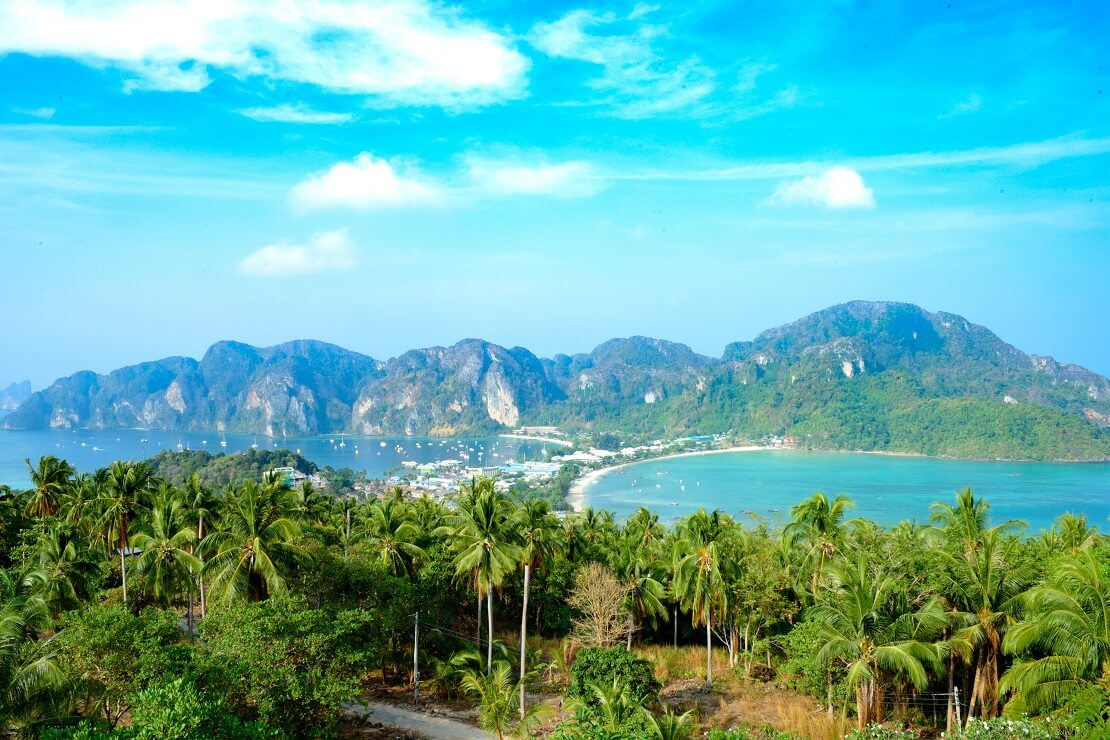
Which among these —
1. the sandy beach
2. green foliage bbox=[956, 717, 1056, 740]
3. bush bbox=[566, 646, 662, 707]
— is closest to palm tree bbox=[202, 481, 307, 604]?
bush bbox=[566, 646, 662, 707]

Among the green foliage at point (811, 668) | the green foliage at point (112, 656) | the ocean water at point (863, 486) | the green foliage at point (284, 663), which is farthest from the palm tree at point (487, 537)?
the ocean water at point (863, 486)

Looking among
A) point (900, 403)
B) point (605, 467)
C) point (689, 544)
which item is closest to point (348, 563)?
point (689, 544)

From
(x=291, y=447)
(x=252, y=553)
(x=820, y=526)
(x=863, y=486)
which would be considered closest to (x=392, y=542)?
(x=252, y=553)

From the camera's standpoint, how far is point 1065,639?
12281 millimetres

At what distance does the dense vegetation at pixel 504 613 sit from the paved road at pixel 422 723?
0.95 meters

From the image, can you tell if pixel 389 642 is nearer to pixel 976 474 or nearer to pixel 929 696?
pixel 929 696

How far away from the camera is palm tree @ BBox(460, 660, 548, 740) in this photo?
1512 centimetres

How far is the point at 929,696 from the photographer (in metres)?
17.3

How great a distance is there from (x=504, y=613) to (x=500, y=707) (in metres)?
11.6

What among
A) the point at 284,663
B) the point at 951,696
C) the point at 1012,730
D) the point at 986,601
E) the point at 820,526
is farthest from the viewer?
the point at 820,526

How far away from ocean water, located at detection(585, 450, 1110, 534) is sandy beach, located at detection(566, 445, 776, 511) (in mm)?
1438

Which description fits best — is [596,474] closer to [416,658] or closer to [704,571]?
[704,571]

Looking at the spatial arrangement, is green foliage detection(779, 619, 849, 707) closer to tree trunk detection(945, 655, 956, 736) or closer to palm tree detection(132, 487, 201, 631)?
tree trunk detection(945, 655, 956, 736)

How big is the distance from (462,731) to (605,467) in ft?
413
